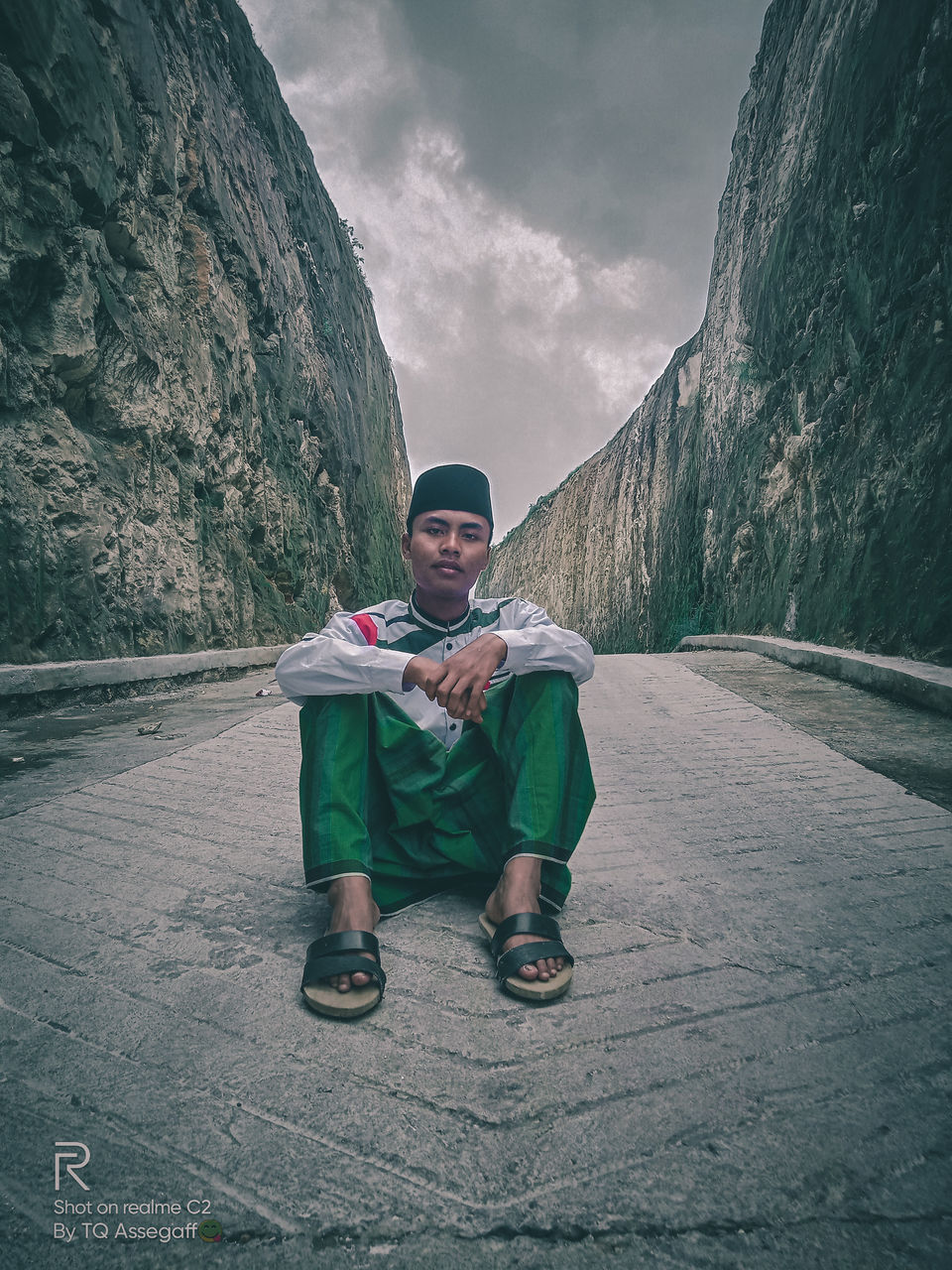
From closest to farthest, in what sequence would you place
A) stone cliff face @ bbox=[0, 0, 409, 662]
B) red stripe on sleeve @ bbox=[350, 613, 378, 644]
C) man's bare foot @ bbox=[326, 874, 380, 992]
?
1. man's bare foot @ bbox=[326, 874, 380, 992]
2. red stripe on sleeve @ bbox=[350, 613, 378, 644]
3. stone cliff face @ bbox=[0, 0, 409, 662]

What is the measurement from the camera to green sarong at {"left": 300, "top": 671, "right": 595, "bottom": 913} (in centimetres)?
139

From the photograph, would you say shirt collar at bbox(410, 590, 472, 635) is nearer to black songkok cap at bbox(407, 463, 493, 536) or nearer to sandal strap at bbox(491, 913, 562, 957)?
black songkok cap at bbox(407, 463, 493, 536)

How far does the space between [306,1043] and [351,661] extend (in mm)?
727

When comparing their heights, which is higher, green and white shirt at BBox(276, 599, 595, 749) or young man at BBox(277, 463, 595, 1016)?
green and white shirt at BBox(276, 599, 595, 749)

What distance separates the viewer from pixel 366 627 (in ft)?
5.54

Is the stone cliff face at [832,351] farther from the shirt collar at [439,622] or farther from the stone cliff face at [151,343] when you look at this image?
the stone cliff face at [151,343]

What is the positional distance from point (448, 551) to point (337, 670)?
1.73 feet

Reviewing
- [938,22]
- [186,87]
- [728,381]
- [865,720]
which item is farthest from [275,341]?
[865,720]

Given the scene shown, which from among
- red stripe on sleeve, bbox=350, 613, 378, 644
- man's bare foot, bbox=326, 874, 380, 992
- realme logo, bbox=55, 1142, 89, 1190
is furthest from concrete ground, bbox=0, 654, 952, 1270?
red stripe on sleeve, bbox=350, 613, 378, 644

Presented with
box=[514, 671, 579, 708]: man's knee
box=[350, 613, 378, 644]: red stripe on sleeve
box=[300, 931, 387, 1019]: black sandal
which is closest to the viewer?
box=[300, 931, 387, 1019]: black sandal

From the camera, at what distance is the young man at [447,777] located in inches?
53.4

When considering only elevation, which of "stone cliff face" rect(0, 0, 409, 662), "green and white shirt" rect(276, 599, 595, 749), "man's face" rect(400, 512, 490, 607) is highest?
"stone cliff face" rect(0, 0, 409, 662)

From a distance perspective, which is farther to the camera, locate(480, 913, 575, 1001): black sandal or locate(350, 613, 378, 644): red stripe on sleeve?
locate(350, 613, 378, 644): red stripe on sleeve

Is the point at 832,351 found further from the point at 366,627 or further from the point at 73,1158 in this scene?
the point at 73,1158
